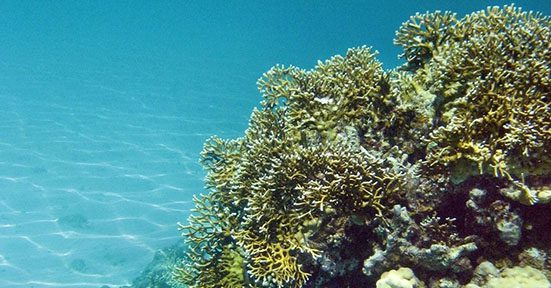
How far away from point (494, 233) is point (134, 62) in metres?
57.5

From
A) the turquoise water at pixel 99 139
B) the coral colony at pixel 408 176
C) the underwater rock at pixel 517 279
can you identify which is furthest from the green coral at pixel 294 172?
the turquoise water at pixel 99 139

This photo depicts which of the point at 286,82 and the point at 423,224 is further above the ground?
the point at 286,82

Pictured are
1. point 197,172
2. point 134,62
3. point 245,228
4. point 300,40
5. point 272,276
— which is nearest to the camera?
point 272,276

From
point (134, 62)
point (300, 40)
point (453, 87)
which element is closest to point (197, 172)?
point (453, 87)

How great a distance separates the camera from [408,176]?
12.1ft

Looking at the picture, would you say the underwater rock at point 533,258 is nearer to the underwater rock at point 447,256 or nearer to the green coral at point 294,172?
the underwater rock at point 447,256

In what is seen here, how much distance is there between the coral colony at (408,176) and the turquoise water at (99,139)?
11.7 metres

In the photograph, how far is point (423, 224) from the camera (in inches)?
137

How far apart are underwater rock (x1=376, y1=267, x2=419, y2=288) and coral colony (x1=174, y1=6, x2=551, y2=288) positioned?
11 millimetres

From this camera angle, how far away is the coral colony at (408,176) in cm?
324

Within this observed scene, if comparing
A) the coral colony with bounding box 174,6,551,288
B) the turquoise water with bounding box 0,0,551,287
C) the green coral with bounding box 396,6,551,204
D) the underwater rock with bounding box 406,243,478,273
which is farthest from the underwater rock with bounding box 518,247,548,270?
the turquoise water with bounding box 0,0,551,287

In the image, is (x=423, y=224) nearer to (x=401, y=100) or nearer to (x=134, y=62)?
(x=401, y=100)

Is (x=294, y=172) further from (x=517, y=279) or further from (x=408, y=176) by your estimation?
(x=517, y=279)

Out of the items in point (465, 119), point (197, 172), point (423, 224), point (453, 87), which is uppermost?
point (197, 172)
